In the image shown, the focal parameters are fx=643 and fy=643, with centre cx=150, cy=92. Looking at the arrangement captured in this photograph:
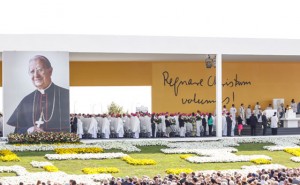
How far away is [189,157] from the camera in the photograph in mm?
24469

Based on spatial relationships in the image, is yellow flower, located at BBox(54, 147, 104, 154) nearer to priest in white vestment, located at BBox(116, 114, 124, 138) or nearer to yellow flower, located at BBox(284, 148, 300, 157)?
priest in white vestment, located at BBox(116, 114, 124, 138)

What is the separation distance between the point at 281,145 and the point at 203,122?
5.36 m

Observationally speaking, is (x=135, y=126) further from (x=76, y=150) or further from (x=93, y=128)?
(x=76, y=150)

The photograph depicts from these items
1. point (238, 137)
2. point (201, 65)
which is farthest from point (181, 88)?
point (238, 137)

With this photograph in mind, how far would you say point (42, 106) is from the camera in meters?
29.2

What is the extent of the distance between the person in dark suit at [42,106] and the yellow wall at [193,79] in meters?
8.27

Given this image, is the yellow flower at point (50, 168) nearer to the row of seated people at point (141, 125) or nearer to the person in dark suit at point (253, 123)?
the row of seated people at point (141, 125)

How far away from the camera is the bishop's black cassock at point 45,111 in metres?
28.9

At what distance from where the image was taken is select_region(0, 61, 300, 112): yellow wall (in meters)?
37.8

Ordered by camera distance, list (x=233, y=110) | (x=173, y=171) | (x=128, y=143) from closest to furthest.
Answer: (x=173, y=171) → (x=128, y=143) → (x=233, y=110)

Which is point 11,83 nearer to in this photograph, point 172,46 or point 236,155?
point 172,46

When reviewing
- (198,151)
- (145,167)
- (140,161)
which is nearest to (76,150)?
(140,161)

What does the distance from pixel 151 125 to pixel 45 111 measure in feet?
18.8

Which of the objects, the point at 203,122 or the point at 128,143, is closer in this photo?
the point at 128,143
